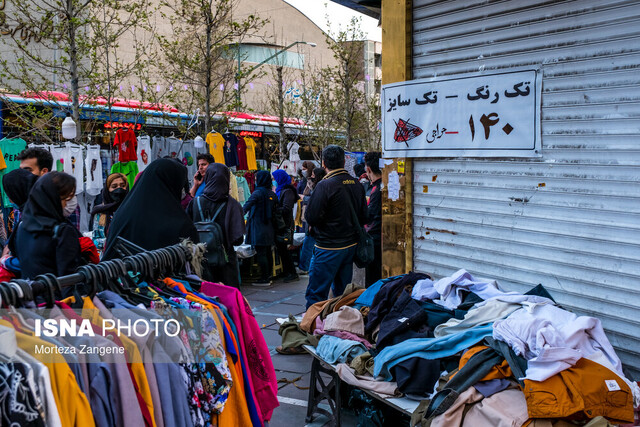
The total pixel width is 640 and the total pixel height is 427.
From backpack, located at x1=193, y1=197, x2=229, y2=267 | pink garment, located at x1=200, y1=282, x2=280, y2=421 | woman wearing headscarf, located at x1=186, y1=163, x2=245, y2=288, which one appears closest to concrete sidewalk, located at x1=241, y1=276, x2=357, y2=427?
woman wearing headscarf, located at x1=186, y1=163, x2=245, y2=288

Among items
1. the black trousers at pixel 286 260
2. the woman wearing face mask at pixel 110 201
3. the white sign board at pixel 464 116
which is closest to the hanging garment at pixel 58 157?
the woman wearing face mask at pixel 110 201

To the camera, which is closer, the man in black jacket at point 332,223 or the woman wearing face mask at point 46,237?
the woman wearing face mask at point 46,237

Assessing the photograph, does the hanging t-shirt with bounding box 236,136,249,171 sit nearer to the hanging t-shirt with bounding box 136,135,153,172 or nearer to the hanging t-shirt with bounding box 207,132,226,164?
the hanging t-shirt with bounding box 207,132,226,164

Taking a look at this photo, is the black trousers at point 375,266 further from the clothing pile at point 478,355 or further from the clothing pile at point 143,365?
the clothing pile at point 143,365

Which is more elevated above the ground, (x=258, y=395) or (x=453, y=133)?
(x=453, y=133)

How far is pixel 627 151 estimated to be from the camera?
137 inches

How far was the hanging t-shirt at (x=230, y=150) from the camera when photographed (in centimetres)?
1184

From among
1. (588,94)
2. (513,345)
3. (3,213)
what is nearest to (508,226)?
(588,94)

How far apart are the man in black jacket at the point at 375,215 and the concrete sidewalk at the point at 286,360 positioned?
1384mm

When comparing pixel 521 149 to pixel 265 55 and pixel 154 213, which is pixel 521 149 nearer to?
pixel 154 213

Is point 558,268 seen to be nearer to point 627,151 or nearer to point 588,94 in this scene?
point 627,151

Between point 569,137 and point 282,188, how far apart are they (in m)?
6.38

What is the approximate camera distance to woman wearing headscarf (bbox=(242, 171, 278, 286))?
9.05 metres

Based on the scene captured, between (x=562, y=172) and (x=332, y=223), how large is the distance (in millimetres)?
2649
